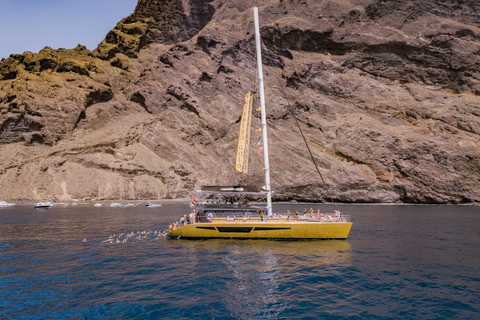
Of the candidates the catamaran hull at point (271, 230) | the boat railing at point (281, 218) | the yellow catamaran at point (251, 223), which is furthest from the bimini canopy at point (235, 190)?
the catamaran hull at point (271, 230)

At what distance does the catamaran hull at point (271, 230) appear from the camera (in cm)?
2389

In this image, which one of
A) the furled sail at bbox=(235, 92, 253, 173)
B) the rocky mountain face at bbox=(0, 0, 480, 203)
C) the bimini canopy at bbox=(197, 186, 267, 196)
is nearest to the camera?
the bimini canopy at bbox=(197, 186, 267, 196)

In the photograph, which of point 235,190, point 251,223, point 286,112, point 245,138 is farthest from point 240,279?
point 286,112

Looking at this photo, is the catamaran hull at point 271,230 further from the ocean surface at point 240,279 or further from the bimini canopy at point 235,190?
the bimini canopy at point 235,190

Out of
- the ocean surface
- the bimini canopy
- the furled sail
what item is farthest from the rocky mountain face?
the ocean surface

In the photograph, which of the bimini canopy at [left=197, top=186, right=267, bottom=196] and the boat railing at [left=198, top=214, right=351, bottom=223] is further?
the bimini canopy at [left=197, top=186, right=267, bottom=196]

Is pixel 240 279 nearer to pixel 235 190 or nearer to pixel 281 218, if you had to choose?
pixel 281 218

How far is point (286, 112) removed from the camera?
304 feet

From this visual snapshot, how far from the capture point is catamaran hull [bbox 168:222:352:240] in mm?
23891

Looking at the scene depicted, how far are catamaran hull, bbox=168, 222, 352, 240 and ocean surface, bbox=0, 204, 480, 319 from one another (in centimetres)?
52

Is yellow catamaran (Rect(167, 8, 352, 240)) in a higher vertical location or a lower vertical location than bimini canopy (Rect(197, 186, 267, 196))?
lower

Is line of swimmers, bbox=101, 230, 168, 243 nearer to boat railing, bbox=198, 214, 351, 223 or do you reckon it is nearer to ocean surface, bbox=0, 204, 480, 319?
ocean surface, bbox=0, 204, 480, 319

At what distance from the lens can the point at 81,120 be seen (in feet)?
372

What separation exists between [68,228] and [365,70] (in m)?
89.7
